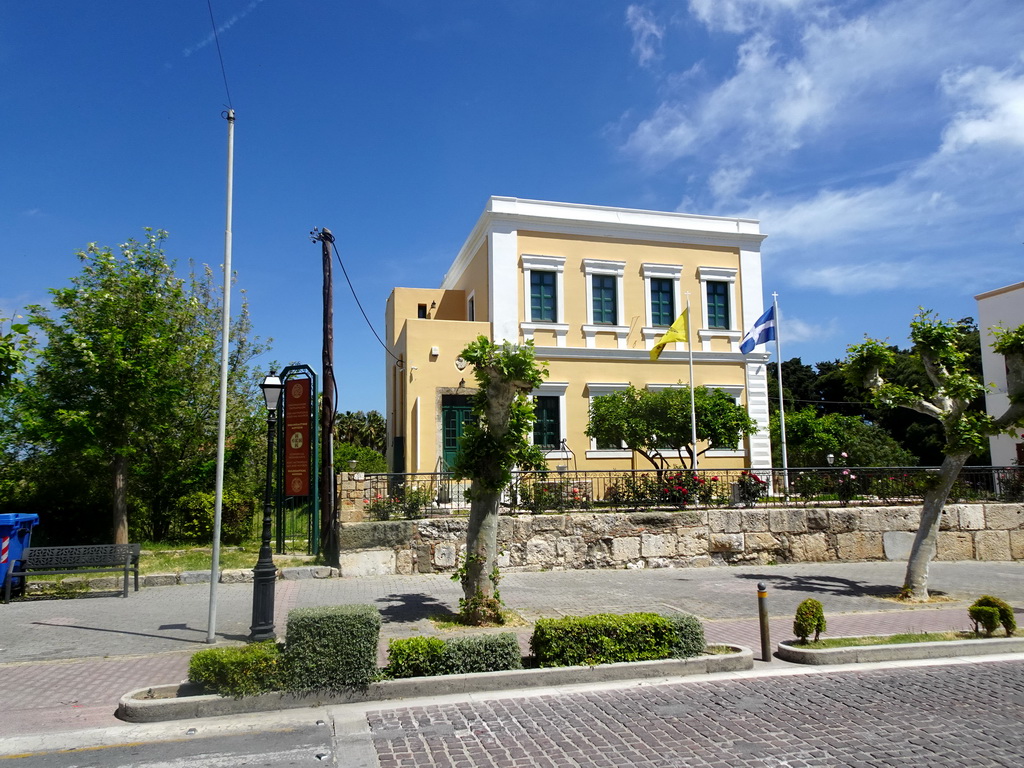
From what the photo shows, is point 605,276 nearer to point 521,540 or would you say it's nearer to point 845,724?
point 521,540

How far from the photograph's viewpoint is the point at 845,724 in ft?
18.8

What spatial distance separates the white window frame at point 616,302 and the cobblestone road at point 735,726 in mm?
15285

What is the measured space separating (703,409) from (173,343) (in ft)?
42.1

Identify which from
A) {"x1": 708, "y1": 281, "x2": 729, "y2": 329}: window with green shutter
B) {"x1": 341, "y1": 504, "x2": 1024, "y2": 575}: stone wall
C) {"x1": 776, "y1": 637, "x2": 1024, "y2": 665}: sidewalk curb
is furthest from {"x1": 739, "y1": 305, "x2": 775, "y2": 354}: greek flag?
{"x1": 776, "y1": 637, "x2": 1024, "y2": 665}: sidewalk curb

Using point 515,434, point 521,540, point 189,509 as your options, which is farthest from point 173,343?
point 515,434

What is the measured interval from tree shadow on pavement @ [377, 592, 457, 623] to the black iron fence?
2.41 m

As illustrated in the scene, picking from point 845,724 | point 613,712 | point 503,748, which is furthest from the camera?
point 613,712

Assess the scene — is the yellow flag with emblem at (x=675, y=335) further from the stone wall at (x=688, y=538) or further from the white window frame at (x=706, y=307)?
the stone wall at (x=688, y=538)

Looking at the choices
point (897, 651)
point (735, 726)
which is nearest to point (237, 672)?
point (735, 726)

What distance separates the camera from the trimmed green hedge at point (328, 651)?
6418 mm

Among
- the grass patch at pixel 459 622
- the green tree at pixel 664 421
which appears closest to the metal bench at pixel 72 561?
the grass patch at pixel 459 622

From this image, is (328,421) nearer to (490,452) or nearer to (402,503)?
(402,503)

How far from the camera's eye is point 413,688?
6.64 m

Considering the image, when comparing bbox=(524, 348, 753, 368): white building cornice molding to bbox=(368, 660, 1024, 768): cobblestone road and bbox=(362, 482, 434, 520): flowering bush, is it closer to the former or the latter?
bbox=(362, 482, 434, 520): flowering bush
